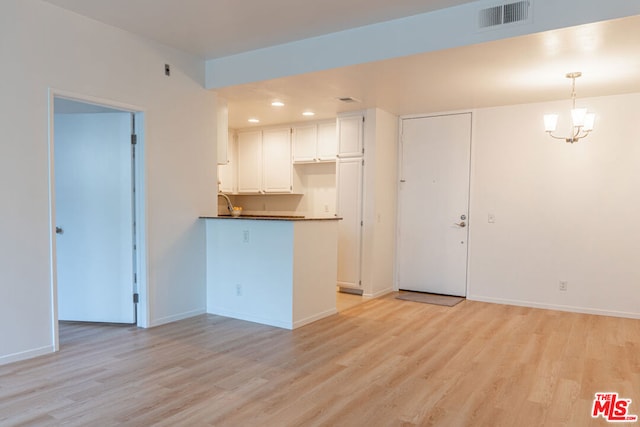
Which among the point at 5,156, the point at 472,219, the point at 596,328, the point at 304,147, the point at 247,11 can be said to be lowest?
the point at 596,328

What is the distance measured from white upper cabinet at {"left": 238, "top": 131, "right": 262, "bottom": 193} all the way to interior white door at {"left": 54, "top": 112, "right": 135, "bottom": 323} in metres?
3.02

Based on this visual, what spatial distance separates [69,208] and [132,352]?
5.61ft

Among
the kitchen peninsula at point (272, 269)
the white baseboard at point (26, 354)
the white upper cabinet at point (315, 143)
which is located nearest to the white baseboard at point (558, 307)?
the kitchen peninsula at point (272, 269)

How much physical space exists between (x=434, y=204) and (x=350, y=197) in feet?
3.85

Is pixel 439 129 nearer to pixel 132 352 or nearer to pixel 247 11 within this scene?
pixel 247 11

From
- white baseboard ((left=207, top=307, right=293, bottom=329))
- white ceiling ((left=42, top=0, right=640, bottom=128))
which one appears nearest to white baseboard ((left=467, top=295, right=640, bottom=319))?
white ceiling ((left=42, top=0, right=640, bottom=128))

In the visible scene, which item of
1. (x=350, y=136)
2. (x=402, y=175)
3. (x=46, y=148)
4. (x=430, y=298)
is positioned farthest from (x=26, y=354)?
(x=402, y=175)

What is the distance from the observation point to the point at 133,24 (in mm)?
3605

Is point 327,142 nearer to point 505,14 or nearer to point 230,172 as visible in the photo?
point 230,172

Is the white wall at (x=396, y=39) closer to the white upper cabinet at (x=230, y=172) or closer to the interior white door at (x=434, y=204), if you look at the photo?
the interior white door at (x=434, y=204)

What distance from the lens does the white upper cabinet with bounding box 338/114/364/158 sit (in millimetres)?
5566

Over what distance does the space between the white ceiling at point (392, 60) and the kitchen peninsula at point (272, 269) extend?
152 centimetres

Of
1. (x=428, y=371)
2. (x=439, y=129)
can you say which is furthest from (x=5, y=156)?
(x=439, y=129)

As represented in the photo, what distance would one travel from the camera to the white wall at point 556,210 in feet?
15.0
